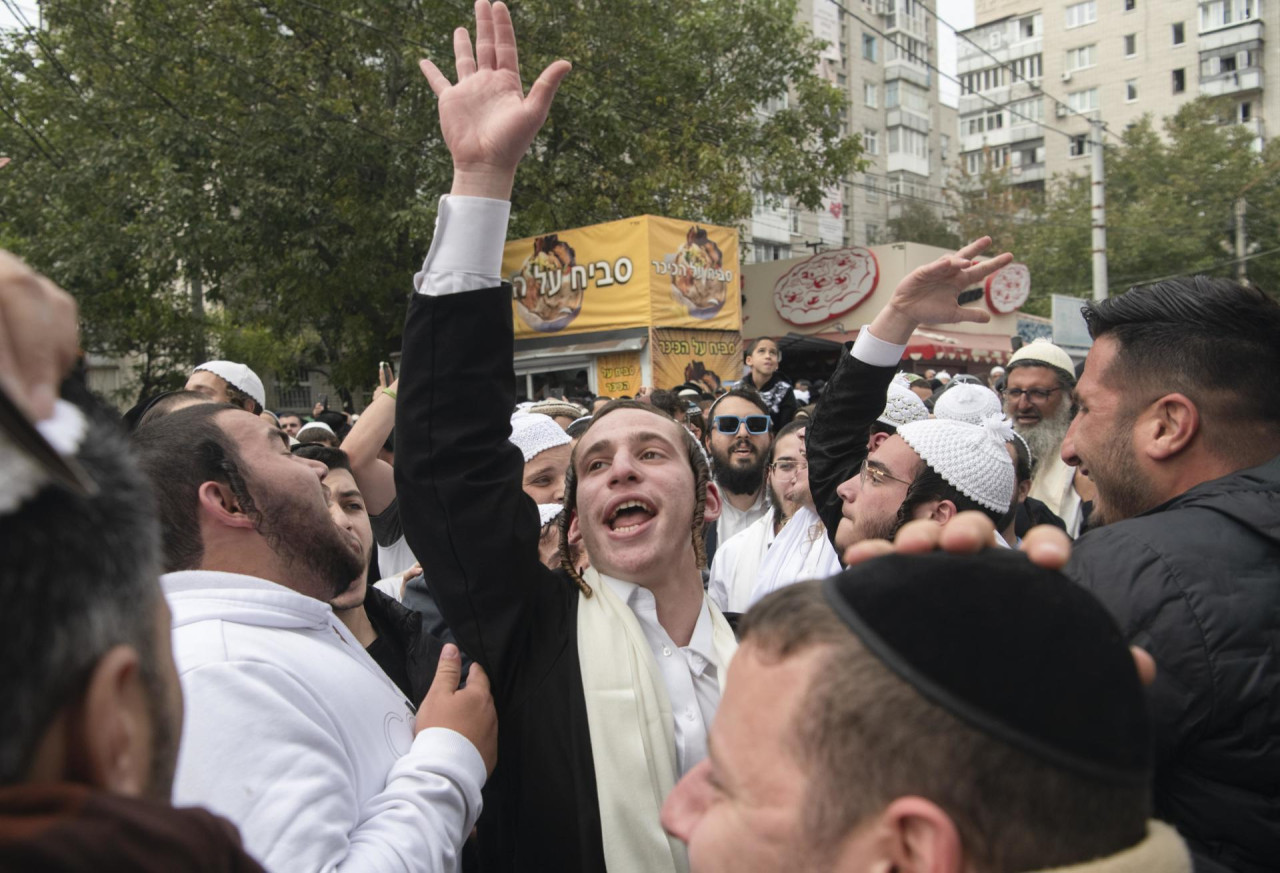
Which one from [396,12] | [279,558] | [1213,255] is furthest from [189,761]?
[1213,255]

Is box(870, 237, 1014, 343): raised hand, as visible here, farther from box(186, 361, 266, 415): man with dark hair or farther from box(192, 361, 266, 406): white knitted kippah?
box(192, 361, 266, 406): white knitted kippah

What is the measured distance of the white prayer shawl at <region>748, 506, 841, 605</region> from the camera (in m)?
A: 3.74

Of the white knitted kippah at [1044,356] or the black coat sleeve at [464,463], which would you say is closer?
the black coat sleeve at [464,463]

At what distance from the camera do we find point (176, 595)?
1741mm

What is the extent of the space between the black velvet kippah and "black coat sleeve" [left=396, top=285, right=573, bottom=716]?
955mm

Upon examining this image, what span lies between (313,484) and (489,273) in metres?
0.69

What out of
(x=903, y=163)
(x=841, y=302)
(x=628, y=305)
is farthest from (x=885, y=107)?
(x=628, y=305)

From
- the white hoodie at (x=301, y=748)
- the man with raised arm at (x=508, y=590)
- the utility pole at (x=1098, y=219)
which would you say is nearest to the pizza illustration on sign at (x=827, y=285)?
the utility pole at (x=1098, y=219)

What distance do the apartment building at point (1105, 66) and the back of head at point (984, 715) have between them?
47804mm

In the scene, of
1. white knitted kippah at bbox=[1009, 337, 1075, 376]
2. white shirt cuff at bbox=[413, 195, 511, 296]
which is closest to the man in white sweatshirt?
white shirt cuff at bbox=[413, 195, 511, 296]

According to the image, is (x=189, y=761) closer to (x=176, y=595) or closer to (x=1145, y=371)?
(x=176, y=595)

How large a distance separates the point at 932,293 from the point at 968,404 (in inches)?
104

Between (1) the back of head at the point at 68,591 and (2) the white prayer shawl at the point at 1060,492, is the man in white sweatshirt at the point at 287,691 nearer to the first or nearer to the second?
(1) the back of head at the point at 68,591

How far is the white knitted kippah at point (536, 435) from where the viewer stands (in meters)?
4.02
